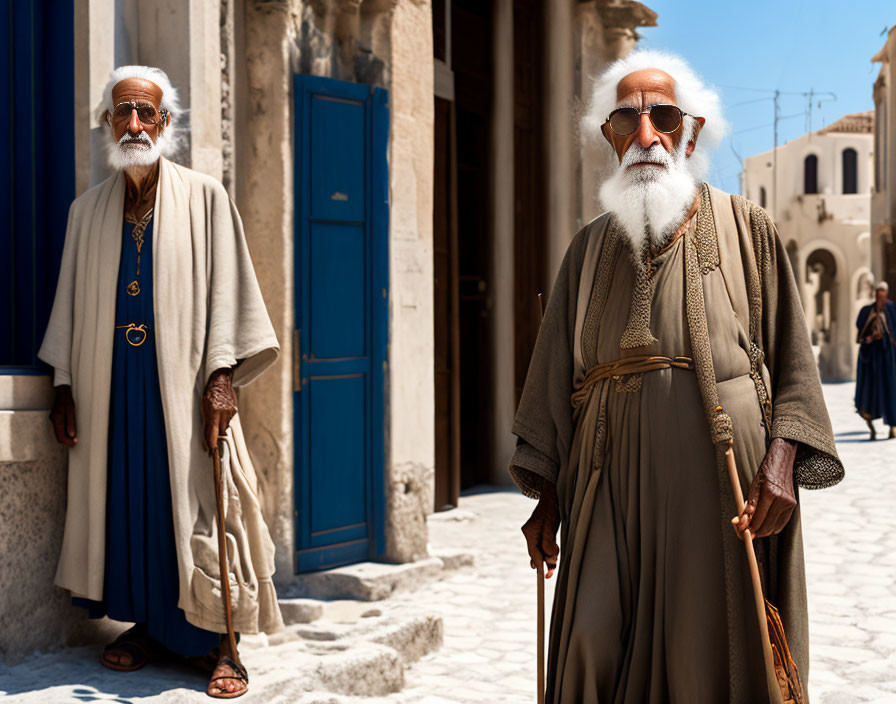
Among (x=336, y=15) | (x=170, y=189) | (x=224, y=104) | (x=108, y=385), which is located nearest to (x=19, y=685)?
(x=108, y=385)

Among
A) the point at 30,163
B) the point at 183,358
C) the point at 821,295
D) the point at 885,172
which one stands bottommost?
the point at 183,358

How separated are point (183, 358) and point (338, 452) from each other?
199 centimetres

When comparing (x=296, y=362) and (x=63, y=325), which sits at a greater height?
(x=63, y=325)

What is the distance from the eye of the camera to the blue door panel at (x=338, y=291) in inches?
230

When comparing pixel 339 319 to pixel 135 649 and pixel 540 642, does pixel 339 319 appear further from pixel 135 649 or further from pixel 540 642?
pixel 540 642

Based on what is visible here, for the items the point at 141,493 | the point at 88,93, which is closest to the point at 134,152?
the point at 88,93

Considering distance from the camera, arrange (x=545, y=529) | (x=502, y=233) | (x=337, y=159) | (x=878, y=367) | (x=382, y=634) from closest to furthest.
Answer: (x=545, y=529)
(x=382, y=634)
(x=337, y=159)
(x=502, y=233)
(x=878, y=367)

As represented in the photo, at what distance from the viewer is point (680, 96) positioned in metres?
3.18

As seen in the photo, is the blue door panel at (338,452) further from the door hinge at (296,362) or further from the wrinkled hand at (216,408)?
the wrinkled hand at (216,408)

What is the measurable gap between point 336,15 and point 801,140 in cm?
5023

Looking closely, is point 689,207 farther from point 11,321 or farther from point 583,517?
point 11,321

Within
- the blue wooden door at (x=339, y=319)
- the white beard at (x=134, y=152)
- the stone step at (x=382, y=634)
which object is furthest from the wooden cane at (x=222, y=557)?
the blue wooden door at (x=339, y=319)

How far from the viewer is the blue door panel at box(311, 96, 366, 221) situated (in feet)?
19.2

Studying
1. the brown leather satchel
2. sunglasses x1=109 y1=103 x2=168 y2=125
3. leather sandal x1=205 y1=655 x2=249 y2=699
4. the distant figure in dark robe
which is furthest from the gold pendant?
the distant figure in dark robe
